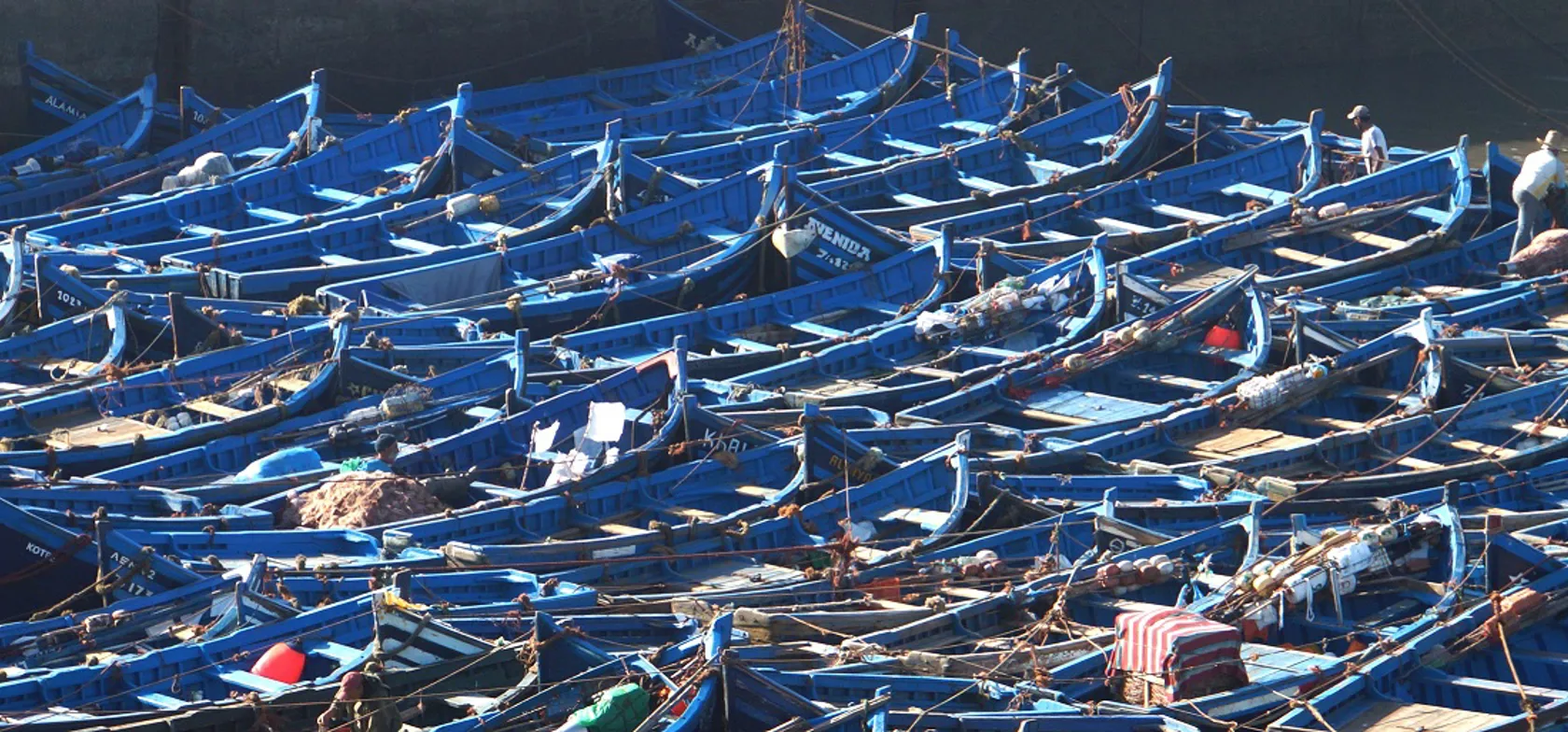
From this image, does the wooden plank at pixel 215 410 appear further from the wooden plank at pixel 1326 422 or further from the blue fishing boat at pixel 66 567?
the wooden plank at pixel 1326 422

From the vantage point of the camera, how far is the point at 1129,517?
22422 mm

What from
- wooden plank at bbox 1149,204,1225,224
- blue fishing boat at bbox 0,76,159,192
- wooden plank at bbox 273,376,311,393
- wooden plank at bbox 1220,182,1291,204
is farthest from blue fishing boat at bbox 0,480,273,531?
wooden plank at bbox 1220,182,1291,204

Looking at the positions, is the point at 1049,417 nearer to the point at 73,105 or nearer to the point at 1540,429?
the point at 1540,429

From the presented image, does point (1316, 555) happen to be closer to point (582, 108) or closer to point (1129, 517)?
point (1129, 517)

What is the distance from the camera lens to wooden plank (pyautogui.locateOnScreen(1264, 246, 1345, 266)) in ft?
100

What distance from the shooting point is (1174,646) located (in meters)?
19.0

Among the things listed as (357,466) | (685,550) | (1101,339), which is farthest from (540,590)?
(1101,339)

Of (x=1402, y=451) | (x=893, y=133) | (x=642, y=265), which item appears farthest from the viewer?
(x=893, y=133)

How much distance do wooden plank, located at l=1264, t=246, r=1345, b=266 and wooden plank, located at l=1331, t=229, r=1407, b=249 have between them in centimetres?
43

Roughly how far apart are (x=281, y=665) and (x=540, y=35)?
2316 centimetres

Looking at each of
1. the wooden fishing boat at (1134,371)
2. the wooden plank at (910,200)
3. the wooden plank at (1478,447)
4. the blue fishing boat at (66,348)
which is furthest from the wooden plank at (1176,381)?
the blue fishing boat at (66,348)

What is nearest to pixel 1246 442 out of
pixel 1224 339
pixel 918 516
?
pixel 1224 339

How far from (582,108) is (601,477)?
1430 centimetres

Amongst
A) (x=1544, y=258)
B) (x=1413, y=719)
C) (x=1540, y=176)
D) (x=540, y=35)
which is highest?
(x=1540, y=176)
